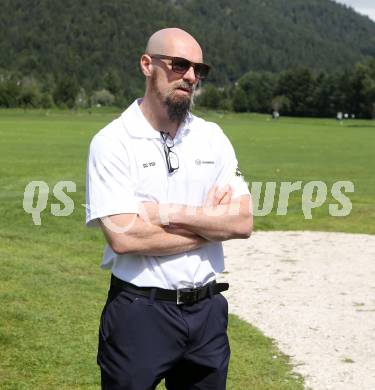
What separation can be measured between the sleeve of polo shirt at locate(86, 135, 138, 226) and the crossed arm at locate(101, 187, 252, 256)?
55 mm

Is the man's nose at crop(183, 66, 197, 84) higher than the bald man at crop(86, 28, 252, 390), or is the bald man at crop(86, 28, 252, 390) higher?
the man's nose at crop(183, 66, 197, 84)

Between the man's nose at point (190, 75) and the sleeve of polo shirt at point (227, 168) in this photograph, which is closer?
the man's nose at point (190, 75)

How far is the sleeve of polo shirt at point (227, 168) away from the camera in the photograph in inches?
153

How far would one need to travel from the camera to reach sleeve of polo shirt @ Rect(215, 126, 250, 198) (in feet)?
12.8

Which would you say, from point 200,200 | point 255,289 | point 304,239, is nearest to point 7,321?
point 255,289

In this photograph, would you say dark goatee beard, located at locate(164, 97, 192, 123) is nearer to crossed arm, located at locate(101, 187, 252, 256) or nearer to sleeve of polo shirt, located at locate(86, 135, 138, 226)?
sleeve of polo shirt, located at locate(86, 135, 138, 226)

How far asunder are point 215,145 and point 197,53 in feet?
1.64

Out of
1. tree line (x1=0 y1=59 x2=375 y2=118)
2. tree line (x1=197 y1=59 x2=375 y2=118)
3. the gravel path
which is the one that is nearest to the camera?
the gravel path

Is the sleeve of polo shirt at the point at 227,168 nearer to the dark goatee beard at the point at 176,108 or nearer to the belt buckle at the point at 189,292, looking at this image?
the dark goatee beard at the point at 176,108

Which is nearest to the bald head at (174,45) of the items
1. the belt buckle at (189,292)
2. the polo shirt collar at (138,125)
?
the polo shirt collar at (138,125)

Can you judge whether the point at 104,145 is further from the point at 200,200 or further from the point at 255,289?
the point at 255,289

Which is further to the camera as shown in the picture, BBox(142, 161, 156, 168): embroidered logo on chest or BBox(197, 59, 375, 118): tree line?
BBox(197, 59, 375, 118): tree line

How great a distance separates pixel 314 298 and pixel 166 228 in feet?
20.0

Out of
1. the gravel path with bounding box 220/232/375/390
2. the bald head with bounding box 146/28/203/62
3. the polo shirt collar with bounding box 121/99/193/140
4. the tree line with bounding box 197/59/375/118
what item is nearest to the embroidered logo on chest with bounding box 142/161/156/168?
the polo shirt collar with bounding box 121/99/193/140
